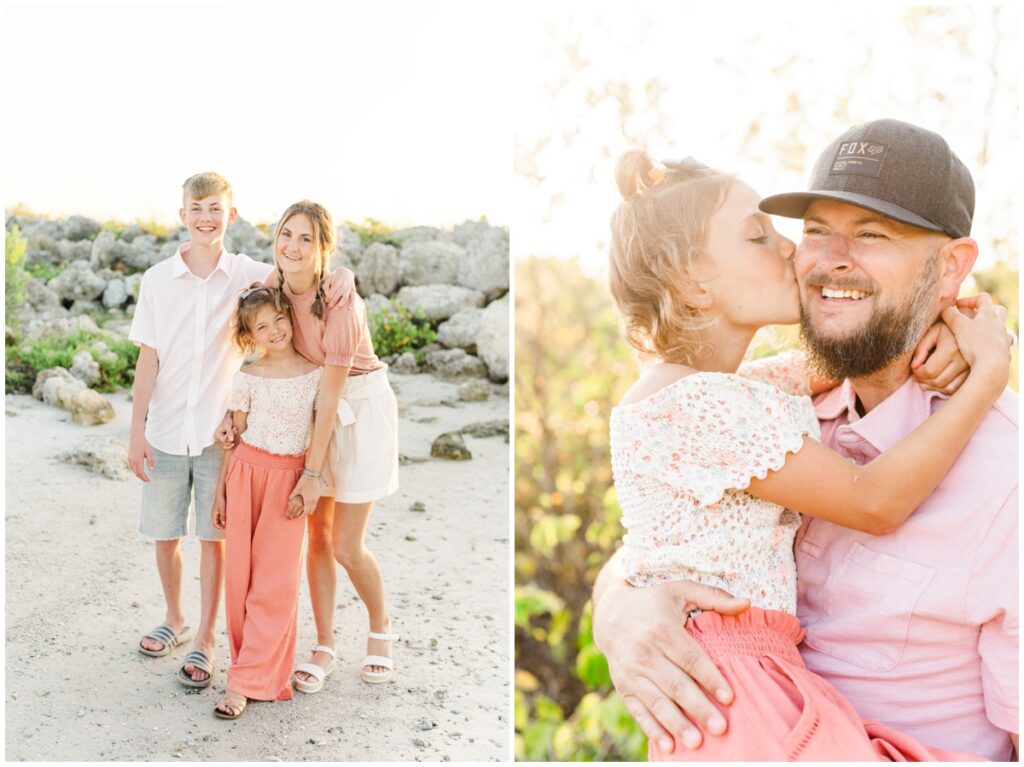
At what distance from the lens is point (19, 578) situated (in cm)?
314

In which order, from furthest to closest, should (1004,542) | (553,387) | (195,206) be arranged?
(553,387) → (195,206) → (1004,542)

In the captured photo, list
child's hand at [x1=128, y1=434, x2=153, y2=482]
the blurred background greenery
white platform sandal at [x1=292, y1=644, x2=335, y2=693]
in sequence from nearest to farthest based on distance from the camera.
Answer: child's hand at [x1=128, y1=434, x2=153, y2=482], white platform sandal at [x1=292, y1=644, x2=335, y2=693], the blurred background greenery

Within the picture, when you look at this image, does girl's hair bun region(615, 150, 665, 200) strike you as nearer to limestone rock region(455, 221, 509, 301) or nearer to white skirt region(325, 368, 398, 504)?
white skirt region(325, 368, 398, 504)

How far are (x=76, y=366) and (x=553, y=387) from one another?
2.07m

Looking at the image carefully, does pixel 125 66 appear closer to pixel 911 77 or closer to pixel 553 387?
pixel 553 387

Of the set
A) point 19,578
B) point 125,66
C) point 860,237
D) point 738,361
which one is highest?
point 125,66

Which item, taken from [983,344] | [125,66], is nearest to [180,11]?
[125,66]

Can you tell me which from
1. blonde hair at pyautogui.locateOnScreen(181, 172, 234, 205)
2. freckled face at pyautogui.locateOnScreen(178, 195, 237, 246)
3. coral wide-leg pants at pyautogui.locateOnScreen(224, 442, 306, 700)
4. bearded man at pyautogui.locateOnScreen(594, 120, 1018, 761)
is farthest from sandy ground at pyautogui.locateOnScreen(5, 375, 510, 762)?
blonde hair at pyautogui.locateOnScreen(181, 172, 234, 205)

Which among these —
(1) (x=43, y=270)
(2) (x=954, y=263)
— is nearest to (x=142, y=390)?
(2) (x=954, y=263)

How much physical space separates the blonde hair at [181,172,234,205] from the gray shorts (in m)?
0.72

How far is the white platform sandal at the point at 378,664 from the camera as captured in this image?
121 inches

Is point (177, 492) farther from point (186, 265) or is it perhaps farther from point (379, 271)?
point (379, 271)

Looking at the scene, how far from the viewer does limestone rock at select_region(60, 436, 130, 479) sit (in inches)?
146

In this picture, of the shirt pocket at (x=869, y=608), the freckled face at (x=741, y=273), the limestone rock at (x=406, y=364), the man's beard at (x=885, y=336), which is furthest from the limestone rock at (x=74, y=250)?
the shirt pocket at (x=869, y=608)
